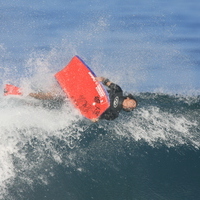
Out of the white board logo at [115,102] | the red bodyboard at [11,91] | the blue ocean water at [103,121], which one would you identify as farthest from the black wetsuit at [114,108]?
the red bodyboard at [11,91]

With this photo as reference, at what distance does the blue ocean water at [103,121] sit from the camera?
14.9 ft

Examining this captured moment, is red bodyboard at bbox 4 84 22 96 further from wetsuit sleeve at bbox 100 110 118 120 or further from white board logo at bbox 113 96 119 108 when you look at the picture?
white board logo at bbox 113 96 119 108

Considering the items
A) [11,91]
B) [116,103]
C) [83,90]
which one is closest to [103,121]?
[116,103]

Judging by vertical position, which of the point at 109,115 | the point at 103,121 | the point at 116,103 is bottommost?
the point at 103,121

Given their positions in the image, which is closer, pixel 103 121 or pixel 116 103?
pixel 116 103

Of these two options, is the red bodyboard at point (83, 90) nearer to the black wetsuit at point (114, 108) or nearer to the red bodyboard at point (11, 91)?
the black wetsuit at point (114, 108)

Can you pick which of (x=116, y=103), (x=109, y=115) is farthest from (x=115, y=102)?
(x=109, y=115)

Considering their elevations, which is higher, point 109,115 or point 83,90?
point 83,90

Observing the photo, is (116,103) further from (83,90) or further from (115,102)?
(83,90)

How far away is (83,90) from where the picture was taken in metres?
5.63

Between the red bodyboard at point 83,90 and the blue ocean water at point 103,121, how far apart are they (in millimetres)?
178

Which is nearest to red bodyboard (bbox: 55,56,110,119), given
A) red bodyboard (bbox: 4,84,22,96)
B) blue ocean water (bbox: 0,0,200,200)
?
blue ocean water (bbox: 0,0,200,200)

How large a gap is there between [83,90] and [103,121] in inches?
22.0

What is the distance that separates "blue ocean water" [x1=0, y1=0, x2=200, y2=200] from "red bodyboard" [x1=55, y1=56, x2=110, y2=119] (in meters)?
0.18
